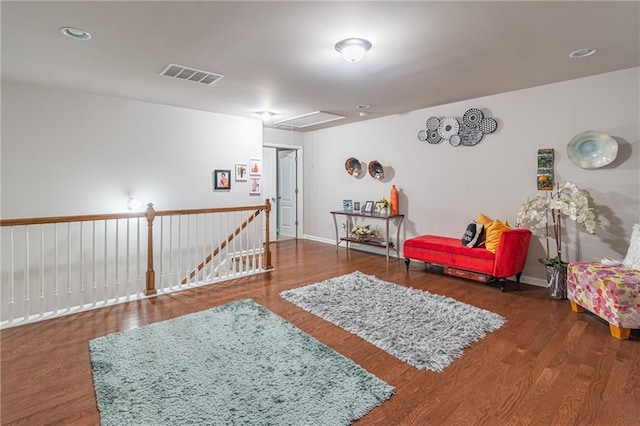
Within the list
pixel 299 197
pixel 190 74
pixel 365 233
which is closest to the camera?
pixel 190 74

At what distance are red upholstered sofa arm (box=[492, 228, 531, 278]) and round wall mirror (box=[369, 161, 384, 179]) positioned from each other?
2673 mm

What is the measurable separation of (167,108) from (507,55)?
15.6 feet

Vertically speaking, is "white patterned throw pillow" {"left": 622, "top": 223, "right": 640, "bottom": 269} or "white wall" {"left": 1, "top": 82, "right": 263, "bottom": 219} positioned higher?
"white wall" {"left": 1, "top": 82, "right": 263, "bottom": 219}

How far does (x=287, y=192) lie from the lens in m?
8.10

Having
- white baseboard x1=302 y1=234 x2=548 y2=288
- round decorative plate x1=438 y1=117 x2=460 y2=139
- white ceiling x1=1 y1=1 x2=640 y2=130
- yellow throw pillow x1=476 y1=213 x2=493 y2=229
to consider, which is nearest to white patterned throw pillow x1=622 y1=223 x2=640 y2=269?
white baseboard x1=302 y1=234 x2=548 y2=288

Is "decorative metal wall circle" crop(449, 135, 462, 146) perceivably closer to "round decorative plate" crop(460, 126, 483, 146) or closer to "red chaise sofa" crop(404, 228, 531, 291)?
"round decorative plate" crop(460, 126, 483, 146)

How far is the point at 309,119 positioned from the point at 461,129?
107 inches

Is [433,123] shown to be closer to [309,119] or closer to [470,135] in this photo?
[470,135]

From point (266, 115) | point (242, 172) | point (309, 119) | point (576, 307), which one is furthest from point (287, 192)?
A: point (576, 307)

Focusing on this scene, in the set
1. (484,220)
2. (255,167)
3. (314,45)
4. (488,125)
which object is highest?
(314,45)

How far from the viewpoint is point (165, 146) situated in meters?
5.25

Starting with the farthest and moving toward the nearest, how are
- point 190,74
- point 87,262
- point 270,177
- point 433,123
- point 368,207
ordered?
point 270,177
point 368,207
point 433,123
point 87,262
point 190,74

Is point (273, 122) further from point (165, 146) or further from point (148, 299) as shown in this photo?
point (148, 299)

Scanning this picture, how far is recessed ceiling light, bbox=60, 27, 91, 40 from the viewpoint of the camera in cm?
259
